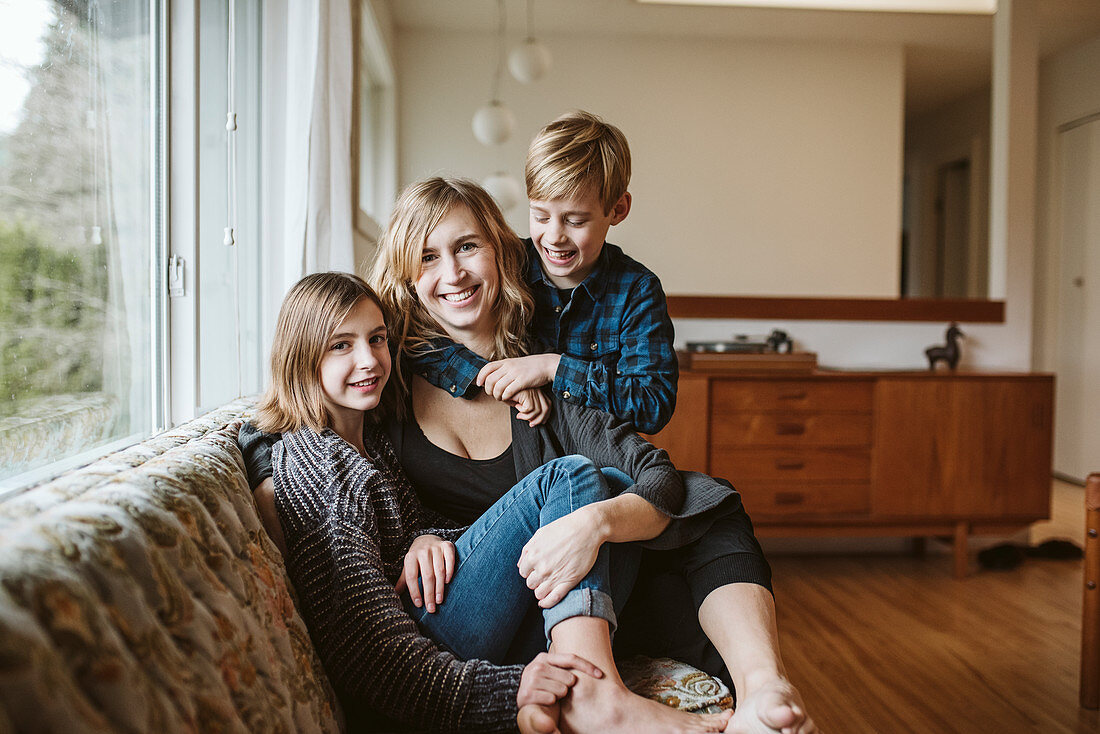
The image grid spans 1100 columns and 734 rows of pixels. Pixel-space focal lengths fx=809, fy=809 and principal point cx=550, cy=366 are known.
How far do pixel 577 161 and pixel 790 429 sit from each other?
6.15 feet

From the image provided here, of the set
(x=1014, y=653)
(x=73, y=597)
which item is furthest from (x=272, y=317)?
(x=1014, y=653)

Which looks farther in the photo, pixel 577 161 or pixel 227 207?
pixel 227 207

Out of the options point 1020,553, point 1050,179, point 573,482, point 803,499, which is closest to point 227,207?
point 573,482

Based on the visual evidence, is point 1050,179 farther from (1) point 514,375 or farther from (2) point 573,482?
(2) point 573,482

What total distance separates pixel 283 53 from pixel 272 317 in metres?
0.71

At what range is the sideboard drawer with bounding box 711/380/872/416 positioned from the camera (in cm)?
304

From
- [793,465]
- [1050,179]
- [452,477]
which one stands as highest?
[1050,179]

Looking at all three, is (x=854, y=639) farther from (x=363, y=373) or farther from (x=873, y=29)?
(x=873, y=29)

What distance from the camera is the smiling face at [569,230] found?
1.52 metres

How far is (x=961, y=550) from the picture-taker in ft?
10.1

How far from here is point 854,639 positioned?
2.43 meters

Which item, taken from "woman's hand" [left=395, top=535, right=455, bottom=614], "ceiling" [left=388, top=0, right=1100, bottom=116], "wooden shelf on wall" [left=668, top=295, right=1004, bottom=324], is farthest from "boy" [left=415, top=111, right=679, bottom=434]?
"ceiling" [left=388, top=0, right=1100, bottom=116]

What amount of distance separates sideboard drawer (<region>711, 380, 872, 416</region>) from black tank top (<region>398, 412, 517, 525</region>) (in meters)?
1.73

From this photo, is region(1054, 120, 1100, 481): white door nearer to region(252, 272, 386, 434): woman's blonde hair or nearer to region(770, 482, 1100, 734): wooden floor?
region(770, 482, 1100, 734): wooden floor
